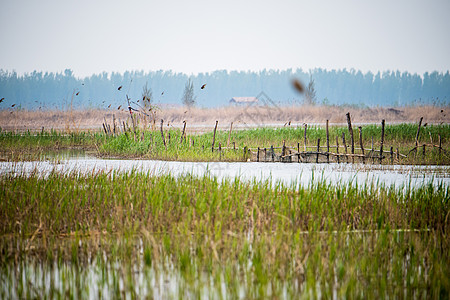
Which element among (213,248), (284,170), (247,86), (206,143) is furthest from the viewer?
(247,86)

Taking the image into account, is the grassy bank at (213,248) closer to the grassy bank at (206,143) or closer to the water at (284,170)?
the water at (284,170)

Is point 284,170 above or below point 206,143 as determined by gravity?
below

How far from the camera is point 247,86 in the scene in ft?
389

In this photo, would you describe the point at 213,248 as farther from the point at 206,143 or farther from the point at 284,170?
the point at 206,143

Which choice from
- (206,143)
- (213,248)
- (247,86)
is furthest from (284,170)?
(247,86)

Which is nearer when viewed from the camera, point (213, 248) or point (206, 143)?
point (213, 248)

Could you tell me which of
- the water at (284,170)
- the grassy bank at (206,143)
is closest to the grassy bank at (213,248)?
the water at (284,170)

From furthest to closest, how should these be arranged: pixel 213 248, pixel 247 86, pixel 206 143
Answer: pixel 247 86
pixel 206 143
pixel 213 248

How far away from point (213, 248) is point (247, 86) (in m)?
116

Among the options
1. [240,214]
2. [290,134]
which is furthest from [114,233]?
[290,134]

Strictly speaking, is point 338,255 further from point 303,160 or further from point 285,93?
point 285,93

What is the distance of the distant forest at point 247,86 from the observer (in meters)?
111

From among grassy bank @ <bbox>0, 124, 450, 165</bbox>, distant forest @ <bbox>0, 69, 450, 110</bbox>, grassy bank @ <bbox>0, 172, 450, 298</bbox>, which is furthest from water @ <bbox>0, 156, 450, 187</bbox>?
distant forest @ <bbox>0, 69, 450, 110</bbox>

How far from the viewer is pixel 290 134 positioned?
17.2 meters
